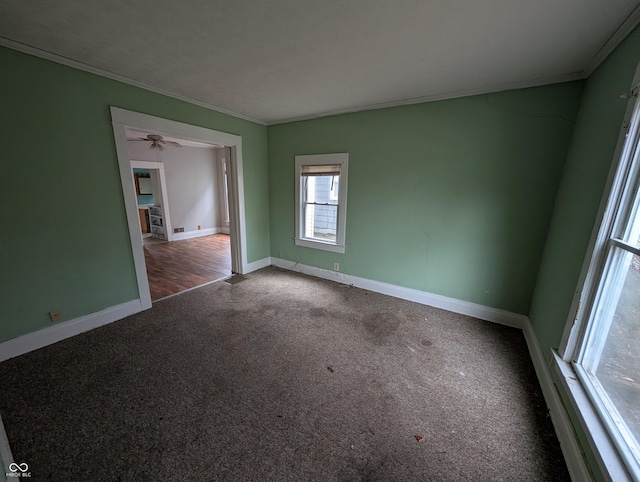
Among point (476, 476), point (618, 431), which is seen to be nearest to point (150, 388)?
point (476, 476)

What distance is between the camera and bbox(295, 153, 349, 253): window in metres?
3.46

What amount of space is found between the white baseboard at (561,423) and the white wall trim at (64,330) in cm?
376

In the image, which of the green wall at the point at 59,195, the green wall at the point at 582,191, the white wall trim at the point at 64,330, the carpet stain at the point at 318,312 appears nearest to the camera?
the green wall at the point at 582,191

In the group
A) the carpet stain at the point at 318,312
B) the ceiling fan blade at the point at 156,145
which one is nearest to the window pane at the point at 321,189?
the carpet stain at the point at 318,312

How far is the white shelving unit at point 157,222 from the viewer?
6363 mm

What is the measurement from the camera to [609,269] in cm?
134

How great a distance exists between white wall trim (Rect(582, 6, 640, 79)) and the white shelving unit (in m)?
7.67

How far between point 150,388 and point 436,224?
313cm

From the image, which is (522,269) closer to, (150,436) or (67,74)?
(150,436)

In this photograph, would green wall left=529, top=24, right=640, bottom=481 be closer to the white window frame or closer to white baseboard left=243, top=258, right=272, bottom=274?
the white window frame

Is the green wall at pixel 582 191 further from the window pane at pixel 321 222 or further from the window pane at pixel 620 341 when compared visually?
the window pane at pixel 321 222

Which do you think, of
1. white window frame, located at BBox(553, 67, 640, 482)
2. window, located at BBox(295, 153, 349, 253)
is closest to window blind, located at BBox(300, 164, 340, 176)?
window, located at BBox(295, 153, 349, 253)

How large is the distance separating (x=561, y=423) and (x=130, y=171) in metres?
4.02

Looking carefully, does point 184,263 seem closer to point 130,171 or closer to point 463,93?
point 130,171
